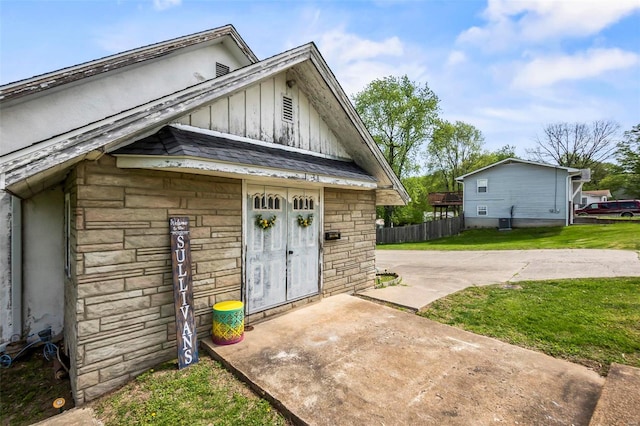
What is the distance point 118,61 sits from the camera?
5.97 m

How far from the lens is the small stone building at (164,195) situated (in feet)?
11.0

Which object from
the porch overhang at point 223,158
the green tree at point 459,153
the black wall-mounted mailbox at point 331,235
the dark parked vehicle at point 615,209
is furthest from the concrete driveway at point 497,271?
the green tree at point 459,153

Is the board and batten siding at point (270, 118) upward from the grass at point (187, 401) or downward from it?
upward

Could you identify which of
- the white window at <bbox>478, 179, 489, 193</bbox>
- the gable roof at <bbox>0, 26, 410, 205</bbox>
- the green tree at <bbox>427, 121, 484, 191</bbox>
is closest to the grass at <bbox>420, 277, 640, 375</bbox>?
the gable roof at <bbox>0, 26, 410, 205</bbox>

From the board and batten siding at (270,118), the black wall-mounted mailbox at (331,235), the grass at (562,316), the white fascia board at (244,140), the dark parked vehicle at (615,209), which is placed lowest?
the grass at (562,316)

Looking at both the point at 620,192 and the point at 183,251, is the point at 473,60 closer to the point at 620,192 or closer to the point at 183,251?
the point at 183,251

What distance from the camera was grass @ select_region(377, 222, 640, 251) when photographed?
565 inches

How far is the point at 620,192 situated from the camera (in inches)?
1722

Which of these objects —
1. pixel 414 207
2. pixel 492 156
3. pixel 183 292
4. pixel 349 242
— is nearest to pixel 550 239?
pixel 414 207

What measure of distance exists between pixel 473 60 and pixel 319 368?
874cm

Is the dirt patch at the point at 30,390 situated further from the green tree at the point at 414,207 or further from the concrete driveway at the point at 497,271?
the green tree at the point at 414,207

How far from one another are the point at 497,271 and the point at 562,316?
4755 millimetres

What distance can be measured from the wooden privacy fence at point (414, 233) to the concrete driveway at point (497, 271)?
35.3ft

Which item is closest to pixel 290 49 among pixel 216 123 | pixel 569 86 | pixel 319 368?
pixel 216 123
